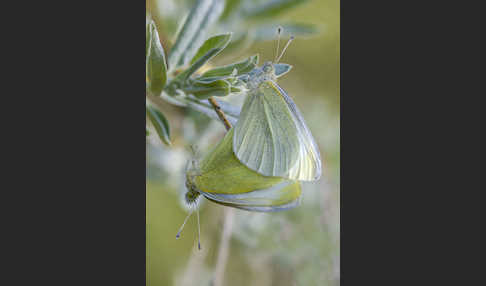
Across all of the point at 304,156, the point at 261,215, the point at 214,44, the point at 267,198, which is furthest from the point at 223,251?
the point at 214,44

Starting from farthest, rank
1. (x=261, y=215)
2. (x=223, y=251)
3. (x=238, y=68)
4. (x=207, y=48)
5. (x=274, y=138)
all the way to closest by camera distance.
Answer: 1. (x=261, y=215)
2. (x=223, y=251)
3. (x=274, y=138)
4. (x=207, y=48)
5. (x=238, y=68)

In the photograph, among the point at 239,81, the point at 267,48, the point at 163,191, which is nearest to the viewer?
→ the point at 239,81

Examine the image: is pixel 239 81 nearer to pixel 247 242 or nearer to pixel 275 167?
pixel 275 167

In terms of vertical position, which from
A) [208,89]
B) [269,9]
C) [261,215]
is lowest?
[261,215]

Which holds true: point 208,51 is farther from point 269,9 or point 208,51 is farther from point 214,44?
point 269,9

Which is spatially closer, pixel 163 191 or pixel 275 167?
pixel 275 167

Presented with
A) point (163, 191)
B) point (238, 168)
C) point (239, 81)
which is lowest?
point (163, 191)

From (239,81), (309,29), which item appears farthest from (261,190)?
(309,29)

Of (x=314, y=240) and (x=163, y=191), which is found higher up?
(x=163, y=191)
